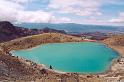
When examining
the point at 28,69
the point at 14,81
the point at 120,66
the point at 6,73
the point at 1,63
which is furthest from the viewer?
the point at 120,66

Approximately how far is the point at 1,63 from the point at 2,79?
1291cm

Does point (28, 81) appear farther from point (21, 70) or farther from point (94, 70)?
point (94, 70)

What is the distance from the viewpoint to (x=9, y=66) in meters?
65.1

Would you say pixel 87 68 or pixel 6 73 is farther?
pixel 87 68

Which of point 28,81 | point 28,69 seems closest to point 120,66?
point 28,69

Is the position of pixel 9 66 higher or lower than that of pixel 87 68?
higher

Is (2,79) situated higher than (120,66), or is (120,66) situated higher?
(2,79)

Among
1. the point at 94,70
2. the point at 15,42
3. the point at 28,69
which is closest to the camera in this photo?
the point at 28,69

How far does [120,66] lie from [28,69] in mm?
47032

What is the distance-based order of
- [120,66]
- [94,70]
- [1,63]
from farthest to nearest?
1. [120,66]
2. [94,70]
3. [1,63]

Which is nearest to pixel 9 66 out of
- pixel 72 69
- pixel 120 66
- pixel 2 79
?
pixel 2 79

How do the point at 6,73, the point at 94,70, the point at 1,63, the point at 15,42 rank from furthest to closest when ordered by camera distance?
1. the point at 15,42
2. the point at 94,70
3. the point at 1,63
4. the point at 6,73

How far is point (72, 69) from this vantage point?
324 feet

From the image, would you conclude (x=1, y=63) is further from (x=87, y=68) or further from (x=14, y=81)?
(x=87, y=68)
